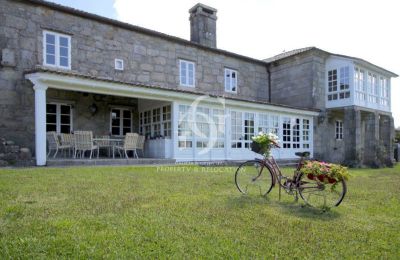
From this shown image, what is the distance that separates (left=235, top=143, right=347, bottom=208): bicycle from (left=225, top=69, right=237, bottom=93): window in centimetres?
1117

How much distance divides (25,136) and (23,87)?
1.67 metres

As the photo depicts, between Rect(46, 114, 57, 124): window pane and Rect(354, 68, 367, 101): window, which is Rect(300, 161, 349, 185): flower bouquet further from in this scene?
Rect(354, 68, 367, 101): window

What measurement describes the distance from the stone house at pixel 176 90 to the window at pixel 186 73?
5 centimetres

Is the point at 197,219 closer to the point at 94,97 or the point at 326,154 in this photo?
the point at 94,97

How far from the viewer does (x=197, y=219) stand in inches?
144

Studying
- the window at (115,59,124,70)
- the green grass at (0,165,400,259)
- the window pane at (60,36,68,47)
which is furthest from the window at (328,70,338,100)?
the window pane at (60,36,68,47)

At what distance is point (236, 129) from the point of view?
1335 centimetres

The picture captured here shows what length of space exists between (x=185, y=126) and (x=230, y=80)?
626cm

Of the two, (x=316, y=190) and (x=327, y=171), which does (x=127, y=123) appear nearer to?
(x=316, y=190)

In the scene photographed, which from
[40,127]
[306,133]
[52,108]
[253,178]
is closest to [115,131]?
[52,108]

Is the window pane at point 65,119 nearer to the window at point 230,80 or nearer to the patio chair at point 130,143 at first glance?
the patio chair at point 130,143

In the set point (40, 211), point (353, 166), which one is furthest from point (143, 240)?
point (353, 166)

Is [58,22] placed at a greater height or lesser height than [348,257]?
greater

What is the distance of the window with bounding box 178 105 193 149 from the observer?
11.6m
